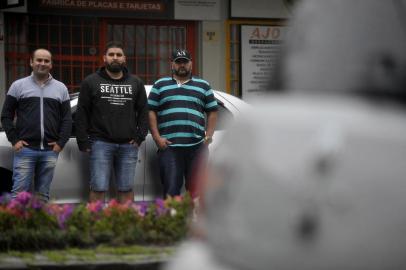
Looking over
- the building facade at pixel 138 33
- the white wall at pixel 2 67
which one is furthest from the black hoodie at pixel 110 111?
the building facade at pixel 138 33

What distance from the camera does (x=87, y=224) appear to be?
729cm

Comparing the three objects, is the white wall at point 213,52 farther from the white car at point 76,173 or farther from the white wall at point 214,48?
the white car at point 76,173

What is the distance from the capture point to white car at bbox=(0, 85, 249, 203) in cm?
955

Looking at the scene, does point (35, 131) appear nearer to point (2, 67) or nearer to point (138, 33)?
point (2, 67)

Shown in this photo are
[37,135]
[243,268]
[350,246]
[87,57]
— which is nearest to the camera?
[350,246]

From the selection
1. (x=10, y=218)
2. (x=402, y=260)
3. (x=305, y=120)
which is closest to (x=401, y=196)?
(x=402, y=260)

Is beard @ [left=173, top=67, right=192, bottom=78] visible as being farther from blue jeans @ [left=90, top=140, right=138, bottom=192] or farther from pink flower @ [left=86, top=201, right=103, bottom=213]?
pink flower @ [left=86, top=201, right=103, bottom=213]

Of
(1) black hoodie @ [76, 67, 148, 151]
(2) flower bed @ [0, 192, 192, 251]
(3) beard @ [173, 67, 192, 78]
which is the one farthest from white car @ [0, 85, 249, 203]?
(2) flower bed @ [0, 192, 192, 251]

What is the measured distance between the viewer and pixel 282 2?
59.8 ft

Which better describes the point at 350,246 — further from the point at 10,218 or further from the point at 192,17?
the point at 192,17

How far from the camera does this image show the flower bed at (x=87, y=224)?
23.1 feet

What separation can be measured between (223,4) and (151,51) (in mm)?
1658

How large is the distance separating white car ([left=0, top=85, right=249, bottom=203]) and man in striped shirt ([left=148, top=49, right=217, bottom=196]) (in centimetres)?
47

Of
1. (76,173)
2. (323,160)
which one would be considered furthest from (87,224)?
(323,160)
